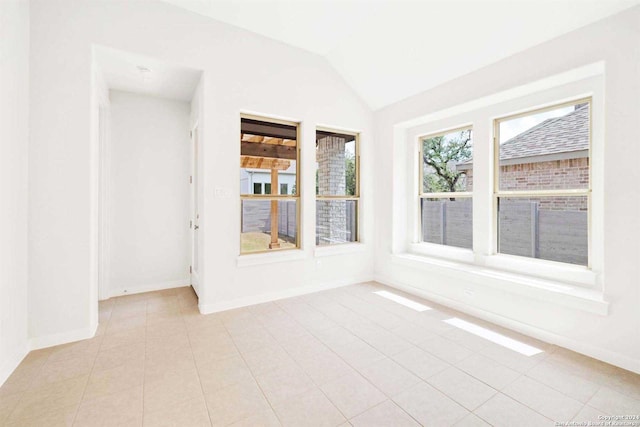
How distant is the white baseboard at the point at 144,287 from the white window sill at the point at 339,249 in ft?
6.72

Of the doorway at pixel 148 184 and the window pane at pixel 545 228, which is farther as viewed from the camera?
the doorway at pixel 148 184

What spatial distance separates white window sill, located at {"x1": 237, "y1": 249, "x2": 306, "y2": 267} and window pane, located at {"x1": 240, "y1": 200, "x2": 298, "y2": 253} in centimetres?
13

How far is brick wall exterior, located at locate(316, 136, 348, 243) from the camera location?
4.34 meters

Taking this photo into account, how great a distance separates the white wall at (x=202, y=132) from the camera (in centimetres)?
260

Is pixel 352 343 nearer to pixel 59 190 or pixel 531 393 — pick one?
pixel 531 393

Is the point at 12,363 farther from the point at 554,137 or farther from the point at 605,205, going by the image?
the point at 554,137

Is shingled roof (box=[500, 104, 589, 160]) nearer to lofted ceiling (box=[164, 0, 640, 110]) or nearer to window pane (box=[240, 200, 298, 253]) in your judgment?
lofted ceiling (box=[164, 0, 640, 110])

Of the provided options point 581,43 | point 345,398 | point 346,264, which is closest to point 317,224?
point 346,264

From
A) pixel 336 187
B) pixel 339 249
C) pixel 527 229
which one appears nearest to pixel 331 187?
pixel 336 187

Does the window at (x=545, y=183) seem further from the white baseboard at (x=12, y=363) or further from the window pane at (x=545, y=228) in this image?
the white baseboard at (x=12, y=363)

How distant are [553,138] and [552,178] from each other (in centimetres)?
40

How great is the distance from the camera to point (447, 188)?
402 cm

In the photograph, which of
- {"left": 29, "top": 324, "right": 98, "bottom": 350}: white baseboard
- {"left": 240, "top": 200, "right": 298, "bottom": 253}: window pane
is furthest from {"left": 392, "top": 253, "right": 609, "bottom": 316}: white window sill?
{"left": 29, "top": 324, "right": 98, "bottom": 350}: white baseboard

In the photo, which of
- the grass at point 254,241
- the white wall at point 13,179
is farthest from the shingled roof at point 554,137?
the white wall at point 13,179
